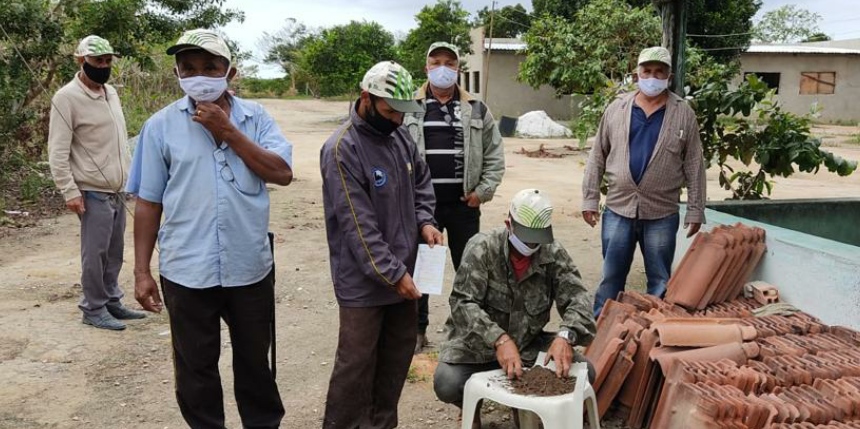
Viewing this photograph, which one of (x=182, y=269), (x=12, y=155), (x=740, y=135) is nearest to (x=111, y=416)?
(x=182, y=269)

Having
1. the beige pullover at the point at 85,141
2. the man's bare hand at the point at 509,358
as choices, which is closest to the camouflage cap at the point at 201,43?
the man's bare hand at the point at 509,358

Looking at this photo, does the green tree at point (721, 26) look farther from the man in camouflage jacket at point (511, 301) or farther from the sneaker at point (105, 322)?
the man in camouflage jacket at point (511, 301)

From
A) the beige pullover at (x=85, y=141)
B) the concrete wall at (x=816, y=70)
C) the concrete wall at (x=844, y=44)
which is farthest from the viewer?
the concrete wall at (x=844, y=44)

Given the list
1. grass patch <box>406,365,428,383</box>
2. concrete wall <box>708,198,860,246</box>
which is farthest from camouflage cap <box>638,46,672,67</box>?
grass patch <box>406,365,428,383</box>

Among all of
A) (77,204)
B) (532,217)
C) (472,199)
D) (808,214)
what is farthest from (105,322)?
(808,214)

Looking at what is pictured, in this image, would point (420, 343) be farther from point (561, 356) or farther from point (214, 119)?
point (214, 119)

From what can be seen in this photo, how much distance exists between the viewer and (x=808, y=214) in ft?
19.3

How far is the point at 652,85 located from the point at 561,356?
2.18 m

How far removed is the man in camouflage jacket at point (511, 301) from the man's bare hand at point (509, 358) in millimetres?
15

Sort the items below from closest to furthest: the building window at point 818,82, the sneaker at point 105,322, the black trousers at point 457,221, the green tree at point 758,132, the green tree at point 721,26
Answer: the black trousers at point 457,221 → the sneaker at point 105,322 → the green tree at point 758,132 → the green tree at point 721,26 → the building window at point 818,82

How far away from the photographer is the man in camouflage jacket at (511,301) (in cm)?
334

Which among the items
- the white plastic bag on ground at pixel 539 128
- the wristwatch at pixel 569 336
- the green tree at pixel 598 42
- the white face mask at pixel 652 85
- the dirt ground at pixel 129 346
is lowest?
the dirt ground at pixel 129 346

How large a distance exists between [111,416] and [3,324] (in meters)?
2.04

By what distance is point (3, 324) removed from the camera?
215 inches
